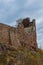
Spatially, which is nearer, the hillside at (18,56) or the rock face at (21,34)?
the hillside at (18,56)

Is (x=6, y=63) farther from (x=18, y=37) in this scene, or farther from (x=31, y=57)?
(x=18, y=37)

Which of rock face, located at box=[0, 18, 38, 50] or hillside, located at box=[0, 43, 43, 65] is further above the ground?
rock face, located at box=[0, 18, 38, 50]

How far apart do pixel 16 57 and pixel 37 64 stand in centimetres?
328

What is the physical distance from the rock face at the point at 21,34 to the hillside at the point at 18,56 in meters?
1.34

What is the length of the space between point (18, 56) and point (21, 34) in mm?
5806

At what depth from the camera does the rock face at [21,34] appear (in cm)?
4062

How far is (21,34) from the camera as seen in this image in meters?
43.2

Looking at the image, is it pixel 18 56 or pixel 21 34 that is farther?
pixel 21 34

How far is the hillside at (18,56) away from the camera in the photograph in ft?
120

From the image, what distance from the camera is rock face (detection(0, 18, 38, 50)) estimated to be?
4062cm

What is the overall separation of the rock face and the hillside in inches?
52.6

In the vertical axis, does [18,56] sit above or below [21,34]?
below

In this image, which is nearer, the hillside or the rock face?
the hillside

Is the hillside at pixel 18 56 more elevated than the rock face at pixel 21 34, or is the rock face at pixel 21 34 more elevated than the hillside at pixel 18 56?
the rock face at pixel 21 34
